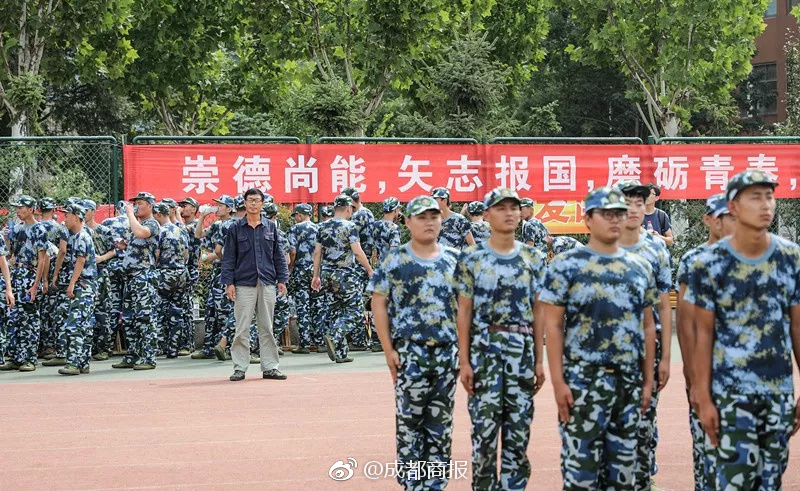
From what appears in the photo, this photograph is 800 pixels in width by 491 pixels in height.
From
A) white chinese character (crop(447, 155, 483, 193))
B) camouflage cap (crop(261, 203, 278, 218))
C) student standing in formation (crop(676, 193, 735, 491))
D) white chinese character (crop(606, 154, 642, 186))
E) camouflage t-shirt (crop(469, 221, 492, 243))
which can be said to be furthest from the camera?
white chinese character (crop(606, 154, 642, 186))

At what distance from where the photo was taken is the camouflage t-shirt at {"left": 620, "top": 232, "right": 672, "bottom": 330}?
7.13 meters

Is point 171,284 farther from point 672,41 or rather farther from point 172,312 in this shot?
point 672,41

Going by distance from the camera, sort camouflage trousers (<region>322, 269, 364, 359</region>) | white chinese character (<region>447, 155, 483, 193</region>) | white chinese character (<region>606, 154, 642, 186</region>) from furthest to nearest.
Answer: white chinese character (<region>606, 154, 642, 186</region>) → white chinese character (<region>447, 155, 483, 193</region>) → camouflage trousers (<region>322, 269, 364, 359</region>)

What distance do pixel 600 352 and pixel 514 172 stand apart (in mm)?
11915

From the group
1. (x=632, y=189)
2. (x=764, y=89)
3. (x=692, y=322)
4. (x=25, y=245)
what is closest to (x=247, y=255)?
(x=25, y=245)

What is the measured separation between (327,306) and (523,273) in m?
9.19

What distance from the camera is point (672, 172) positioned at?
717 inches

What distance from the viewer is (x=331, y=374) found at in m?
14.0

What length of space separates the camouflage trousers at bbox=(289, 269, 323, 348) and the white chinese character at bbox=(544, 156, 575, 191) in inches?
158

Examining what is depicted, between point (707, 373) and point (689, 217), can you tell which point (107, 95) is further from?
point (707, 373)

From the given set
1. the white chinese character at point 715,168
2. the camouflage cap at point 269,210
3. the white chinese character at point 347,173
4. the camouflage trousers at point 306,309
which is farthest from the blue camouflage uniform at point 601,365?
the white chinese character at point 715,168

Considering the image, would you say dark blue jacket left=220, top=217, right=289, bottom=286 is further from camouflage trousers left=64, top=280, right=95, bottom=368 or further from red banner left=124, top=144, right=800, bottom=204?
red banner left=124, top=144, right=800, bottom=204

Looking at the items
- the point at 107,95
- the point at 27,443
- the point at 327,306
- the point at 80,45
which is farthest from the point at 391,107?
the point at 27,443

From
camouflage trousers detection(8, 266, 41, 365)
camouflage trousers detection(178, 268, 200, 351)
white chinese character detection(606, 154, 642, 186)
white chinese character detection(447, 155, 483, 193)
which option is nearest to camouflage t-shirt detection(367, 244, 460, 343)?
camouflage trousers detection(8, 266, 41, 365)
